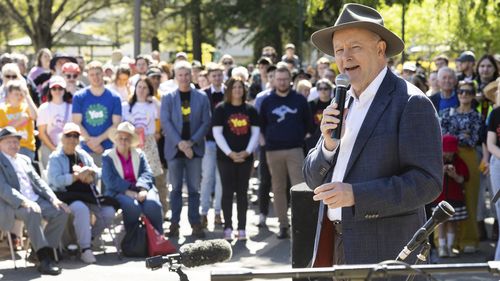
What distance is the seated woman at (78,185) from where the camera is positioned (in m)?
10.8

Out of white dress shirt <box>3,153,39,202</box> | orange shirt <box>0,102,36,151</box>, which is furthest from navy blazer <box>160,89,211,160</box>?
white dress shirt <box>3,153,39,202</box>

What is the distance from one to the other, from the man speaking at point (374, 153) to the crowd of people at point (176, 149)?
5829mm

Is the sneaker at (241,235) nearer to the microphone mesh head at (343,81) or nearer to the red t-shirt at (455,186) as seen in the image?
the red t-shirt at (455,186)

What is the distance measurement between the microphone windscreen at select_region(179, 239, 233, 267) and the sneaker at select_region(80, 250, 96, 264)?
21.3 feet

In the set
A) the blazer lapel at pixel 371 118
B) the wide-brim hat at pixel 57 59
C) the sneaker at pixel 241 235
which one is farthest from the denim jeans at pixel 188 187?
the blazer lapel at pixel 371 118

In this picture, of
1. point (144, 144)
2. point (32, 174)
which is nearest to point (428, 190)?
point (32, 174)

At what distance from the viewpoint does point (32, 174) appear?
10594 mm

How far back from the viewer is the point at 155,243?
1099 cm

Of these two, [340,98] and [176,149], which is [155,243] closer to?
[176,149]

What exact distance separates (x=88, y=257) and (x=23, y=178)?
1.12 meters

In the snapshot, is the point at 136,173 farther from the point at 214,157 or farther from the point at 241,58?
the point at 241,58

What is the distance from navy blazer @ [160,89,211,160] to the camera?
40.2ft

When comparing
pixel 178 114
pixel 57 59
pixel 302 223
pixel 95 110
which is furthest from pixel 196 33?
pixel 302 223

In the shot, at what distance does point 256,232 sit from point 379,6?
3.69 m
